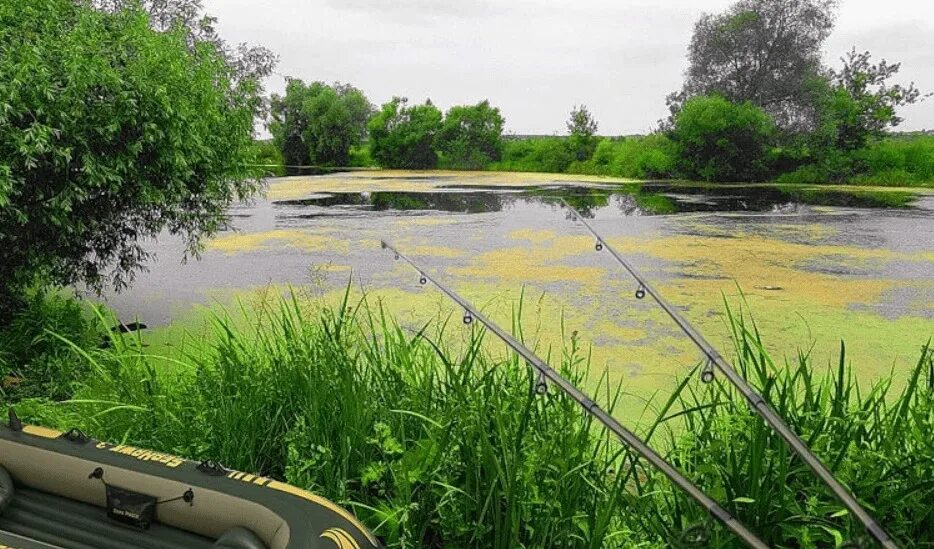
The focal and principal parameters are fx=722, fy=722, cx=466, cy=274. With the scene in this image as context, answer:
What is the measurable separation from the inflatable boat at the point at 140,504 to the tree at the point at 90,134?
176cm

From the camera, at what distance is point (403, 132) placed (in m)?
22.6

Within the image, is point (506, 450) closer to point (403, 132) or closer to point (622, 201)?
point (622, 201)

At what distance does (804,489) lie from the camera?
5.01ft

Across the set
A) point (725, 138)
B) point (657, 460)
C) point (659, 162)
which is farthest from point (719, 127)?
point (657, 460)

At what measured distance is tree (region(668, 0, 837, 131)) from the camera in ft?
67.3

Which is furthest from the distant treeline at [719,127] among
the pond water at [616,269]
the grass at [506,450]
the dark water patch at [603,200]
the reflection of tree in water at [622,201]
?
the grass at [506,450]

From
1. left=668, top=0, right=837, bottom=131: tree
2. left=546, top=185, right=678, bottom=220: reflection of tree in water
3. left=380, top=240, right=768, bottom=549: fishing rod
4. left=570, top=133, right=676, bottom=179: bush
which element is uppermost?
left=668, top=0, right=837, bottom=131: tree

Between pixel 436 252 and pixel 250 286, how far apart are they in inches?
77.6

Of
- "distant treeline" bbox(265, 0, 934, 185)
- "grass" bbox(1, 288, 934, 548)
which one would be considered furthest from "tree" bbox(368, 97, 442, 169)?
"grass" bbox(1, 288, 934, 548)

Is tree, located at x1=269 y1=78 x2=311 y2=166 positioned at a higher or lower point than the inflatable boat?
higher

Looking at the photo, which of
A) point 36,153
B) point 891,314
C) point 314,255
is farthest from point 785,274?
point 36,153

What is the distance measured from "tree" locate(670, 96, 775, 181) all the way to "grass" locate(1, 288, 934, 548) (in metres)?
18.0

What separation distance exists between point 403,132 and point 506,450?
21650 mm

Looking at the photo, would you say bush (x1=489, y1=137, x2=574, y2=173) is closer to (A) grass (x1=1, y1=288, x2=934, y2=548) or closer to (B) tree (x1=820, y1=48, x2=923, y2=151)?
(B) tree (x1=820, y1=48, x2=923, y2=151)
